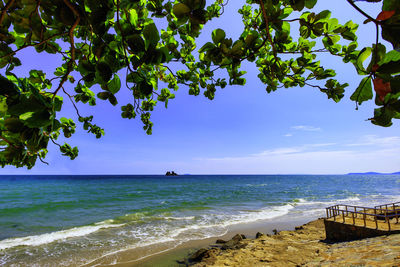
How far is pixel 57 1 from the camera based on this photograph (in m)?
0.79

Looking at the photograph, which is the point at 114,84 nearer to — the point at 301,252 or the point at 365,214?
the point at 301,252

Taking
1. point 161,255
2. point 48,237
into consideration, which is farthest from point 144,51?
point 48,237

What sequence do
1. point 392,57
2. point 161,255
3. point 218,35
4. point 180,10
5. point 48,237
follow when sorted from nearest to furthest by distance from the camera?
1. point 392,57
2. point 180,10
3. point 218,35
4. point 161,255
5. point 48,237

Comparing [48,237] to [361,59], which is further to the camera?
[48,237]

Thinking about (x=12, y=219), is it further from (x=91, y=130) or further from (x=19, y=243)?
(x=91, y=130)

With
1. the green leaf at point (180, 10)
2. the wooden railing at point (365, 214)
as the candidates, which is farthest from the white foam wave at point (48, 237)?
the green leaf at point (180, 10)

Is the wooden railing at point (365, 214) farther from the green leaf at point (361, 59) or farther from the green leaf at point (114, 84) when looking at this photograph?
the green leaf at point (114, 84)

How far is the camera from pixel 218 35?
100 cm

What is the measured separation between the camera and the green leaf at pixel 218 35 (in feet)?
3.25

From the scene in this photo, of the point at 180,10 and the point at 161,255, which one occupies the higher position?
the point at 180,10

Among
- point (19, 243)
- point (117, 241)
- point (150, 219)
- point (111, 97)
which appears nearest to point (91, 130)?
point (111, 97)

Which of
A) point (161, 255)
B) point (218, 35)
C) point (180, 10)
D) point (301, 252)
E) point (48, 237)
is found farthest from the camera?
point (48, 237)

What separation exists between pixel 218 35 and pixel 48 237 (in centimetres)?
1246

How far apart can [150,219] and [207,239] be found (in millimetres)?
5253
